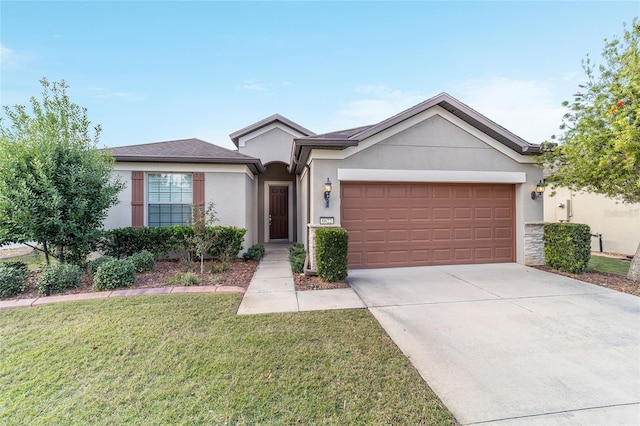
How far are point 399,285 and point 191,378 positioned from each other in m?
4.46

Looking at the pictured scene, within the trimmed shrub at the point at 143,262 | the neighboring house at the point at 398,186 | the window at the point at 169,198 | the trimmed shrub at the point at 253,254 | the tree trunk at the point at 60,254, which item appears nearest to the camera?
the tree trunk at the point at 60,254

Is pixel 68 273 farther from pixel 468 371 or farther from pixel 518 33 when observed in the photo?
pixel 518 33

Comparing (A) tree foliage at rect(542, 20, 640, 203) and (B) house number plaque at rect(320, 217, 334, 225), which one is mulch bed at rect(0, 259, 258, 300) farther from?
(A) tree foliage at rect(542, 20, 640, 203)

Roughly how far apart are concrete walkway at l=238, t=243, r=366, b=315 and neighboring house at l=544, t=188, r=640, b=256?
9.77m

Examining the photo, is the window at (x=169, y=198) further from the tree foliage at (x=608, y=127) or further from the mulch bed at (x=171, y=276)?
the tree foliage at (x=608, y=127)

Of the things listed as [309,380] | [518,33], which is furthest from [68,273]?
[518,33]

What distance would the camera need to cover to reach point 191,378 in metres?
2.70

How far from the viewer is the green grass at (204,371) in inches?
88.8

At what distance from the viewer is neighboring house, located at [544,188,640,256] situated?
33.3 ft

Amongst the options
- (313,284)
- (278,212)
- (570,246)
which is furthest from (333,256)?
(278,212)

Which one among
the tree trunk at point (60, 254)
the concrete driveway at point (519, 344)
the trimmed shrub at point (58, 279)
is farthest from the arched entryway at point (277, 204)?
the concrete driveway at point (519, 344)

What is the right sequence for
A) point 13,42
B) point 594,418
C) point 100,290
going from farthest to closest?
1. point 13,42
2. point 100,290
3. point 594,418

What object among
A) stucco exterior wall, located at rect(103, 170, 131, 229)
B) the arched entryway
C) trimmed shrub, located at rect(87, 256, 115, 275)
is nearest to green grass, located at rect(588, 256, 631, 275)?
the arched entryway

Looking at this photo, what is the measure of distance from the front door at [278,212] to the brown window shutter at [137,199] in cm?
574
